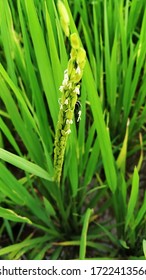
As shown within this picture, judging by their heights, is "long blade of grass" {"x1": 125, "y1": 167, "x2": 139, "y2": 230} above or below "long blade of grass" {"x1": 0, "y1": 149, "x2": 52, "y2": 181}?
below

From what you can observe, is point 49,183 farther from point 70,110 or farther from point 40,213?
point 70,110

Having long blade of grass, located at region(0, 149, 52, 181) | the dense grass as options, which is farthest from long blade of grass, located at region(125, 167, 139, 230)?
long blade of grass, located at region(0, 149, 52, 181)

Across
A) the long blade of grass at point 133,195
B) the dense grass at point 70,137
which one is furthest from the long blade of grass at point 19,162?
the long blade of grass at point 133,195

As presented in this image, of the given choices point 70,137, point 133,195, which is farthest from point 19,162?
point 133,195

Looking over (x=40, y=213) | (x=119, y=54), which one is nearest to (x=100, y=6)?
(x=119, y=54)

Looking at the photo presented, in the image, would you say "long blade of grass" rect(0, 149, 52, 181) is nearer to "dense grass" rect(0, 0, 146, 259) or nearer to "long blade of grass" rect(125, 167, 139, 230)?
"dense grass" rect(0, 0, 146, 259)

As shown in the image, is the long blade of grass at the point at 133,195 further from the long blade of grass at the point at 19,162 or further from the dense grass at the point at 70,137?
the long blade of grass at the point at 19,162

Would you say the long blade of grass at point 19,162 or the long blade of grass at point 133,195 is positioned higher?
the long blade of grass at point 19,162

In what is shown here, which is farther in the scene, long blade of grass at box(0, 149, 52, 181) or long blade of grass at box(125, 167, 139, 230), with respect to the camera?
long blade of grass at box(125, 167, 139, 230)
